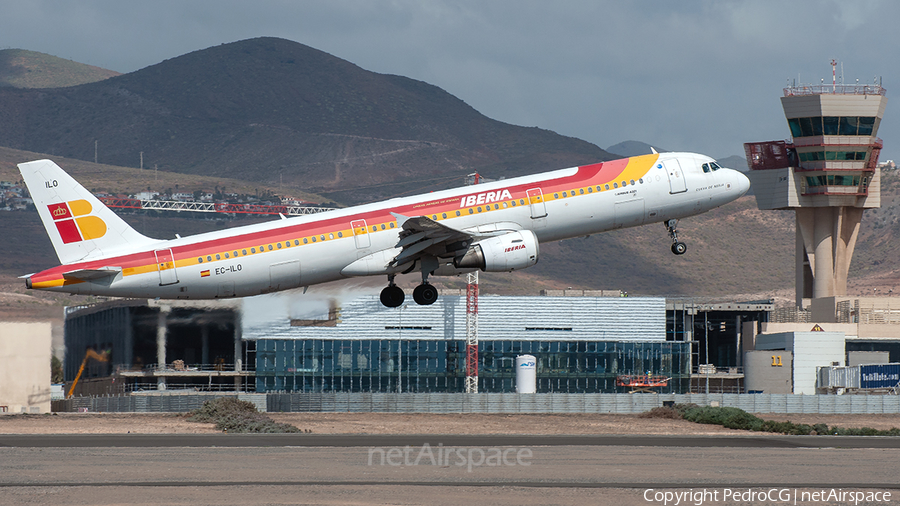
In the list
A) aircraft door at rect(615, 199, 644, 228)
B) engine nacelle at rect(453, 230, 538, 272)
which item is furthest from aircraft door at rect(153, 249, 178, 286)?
aircraft door at rect(615, 199, 644, 228)

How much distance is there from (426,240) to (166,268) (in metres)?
12.1

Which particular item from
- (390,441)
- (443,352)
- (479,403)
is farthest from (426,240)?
(443,352)

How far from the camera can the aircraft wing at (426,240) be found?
2036 inches

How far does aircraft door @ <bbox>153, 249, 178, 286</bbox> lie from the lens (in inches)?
2031

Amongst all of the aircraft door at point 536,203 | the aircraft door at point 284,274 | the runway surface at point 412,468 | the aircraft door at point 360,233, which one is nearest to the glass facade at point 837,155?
the runway surface at point 412,468

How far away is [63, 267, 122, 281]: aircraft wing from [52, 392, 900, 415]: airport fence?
33.1 m

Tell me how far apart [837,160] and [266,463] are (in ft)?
421

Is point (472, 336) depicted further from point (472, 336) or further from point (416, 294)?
point (416, 294)

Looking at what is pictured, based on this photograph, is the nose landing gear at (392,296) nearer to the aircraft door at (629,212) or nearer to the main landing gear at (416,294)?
A: the main landing gear at (416,294)

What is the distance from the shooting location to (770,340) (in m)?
130

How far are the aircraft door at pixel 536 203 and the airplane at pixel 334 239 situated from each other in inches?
1.9

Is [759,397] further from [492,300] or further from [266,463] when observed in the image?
[266,463]

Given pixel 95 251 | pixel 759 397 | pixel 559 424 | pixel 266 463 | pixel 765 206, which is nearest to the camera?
pixel 266 463

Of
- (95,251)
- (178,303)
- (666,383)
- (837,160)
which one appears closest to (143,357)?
(178,303)
